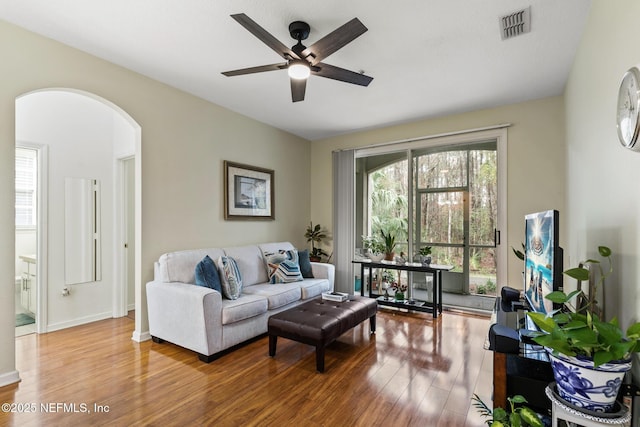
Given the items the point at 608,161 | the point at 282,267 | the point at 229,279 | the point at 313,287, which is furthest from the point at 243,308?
the point at 608,161

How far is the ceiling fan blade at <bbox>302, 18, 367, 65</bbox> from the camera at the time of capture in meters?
1.91

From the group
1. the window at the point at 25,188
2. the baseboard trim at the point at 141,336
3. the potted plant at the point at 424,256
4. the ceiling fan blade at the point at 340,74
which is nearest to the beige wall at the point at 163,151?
the baseboard trim at the point at 141,336

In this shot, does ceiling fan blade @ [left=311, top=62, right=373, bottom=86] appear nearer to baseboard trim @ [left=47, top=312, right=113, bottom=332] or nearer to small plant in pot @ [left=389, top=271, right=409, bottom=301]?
small plant in pot @ [left=389, top=271, right=409, bottom=301]

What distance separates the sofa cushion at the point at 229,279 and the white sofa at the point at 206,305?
0.21 feet

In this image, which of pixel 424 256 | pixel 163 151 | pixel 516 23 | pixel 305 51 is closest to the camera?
pixel 305 51

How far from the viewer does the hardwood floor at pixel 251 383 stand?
196 cm

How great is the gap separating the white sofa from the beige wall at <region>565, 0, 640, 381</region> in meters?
2.66

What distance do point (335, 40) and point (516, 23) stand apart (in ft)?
4.51

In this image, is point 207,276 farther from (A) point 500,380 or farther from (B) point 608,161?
(B) point 608,161

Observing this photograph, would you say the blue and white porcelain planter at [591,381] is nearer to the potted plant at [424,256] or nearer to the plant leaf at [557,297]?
the plant leaf at [557,297]

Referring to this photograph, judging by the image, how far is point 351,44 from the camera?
8.51 feet

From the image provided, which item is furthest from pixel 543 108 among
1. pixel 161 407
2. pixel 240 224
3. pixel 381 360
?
pixel 161 407

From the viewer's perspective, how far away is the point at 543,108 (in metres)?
3.70

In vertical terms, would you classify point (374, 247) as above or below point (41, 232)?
below
